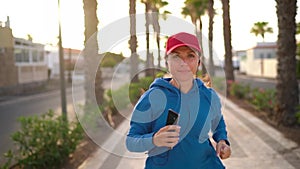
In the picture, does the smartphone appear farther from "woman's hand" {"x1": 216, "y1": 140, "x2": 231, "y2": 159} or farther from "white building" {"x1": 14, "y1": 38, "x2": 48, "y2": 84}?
"white building" {"x1": 14, "y1": 38, "x2": 48, "y2": 84}

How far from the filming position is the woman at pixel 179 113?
2.32m

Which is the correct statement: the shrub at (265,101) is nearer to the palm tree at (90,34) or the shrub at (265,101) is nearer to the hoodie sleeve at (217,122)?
the palm tree at (90,34)

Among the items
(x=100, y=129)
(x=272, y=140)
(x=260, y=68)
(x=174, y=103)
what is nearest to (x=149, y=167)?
(x=174, y=103)

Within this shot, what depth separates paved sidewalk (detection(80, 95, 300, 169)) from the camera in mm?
6988

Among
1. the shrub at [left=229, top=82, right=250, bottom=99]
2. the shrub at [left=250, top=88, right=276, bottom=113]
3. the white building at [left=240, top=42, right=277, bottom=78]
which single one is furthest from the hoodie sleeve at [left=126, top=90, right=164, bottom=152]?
the white building at [left=240, top=42, right=277, bottom=78]

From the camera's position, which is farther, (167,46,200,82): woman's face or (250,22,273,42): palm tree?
(250,22,273,42): palm tree

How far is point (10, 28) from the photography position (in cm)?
541

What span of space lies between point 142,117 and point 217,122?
540 mm

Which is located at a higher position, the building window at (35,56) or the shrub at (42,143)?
the building window at (35,56)

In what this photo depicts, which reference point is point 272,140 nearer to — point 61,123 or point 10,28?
point 61,123

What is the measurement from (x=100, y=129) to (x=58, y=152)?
171 inches

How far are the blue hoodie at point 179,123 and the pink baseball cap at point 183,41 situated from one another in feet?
0.69

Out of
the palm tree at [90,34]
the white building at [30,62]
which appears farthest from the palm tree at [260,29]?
the palm tree at [90,34]

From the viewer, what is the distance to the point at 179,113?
2.34 m
